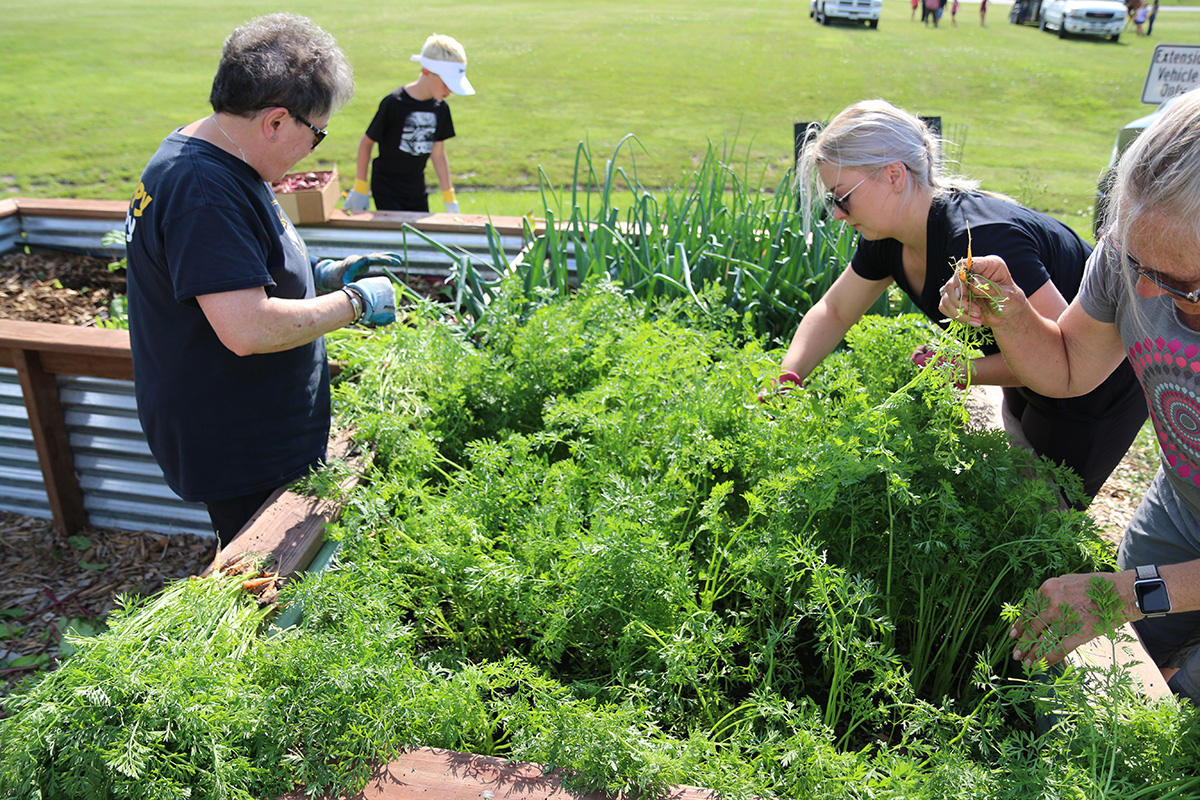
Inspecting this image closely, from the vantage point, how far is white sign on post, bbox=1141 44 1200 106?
4922 millimetres

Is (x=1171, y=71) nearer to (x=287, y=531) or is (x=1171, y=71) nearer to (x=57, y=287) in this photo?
(x=287, y=531)

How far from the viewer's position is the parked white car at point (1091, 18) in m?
21.1

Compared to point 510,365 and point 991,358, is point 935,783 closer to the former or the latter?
point 991,358

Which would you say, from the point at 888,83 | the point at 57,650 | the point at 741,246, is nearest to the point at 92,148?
the point at 57,650

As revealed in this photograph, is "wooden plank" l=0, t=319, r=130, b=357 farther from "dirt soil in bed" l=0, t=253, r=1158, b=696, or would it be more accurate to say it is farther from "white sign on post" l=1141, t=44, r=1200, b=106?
"white sign on post" l=1141, t=44, r=1200, b=106

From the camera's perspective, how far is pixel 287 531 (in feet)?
6.33

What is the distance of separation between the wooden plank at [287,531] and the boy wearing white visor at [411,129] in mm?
2981

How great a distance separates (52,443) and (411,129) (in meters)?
2.61

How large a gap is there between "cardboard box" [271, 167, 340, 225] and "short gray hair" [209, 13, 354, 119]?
2027 mm

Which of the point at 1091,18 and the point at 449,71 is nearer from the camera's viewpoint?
the point at 449,71

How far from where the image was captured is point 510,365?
2434mm

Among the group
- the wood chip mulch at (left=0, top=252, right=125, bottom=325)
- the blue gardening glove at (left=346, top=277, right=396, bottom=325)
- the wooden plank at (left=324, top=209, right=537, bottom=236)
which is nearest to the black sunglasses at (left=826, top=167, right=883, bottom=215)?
the blue gardening glove at (left=346, top=277, right=396, bottom=325)

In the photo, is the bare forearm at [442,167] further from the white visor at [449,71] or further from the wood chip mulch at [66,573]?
the wood chip mulch at [66,573]

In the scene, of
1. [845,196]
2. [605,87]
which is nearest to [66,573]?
[845,196]
